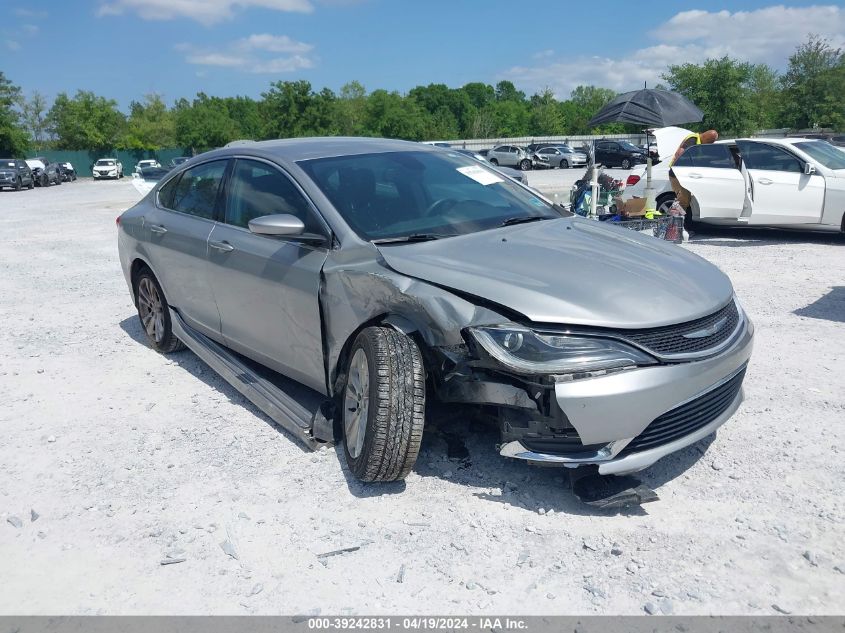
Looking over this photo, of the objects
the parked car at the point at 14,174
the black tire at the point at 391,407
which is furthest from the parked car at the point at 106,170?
the black tire at the point at 391,407

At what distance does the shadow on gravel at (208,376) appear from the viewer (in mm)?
4464

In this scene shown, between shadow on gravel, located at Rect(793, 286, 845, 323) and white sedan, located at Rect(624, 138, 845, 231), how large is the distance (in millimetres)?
3514

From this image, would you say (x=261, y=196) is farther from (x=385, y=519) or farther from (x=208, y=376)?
(x=385, y=519)

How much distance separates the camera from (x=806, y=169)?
10242 millimetres

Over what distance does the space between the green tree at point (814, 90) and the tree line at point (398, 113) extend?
63 millimetres

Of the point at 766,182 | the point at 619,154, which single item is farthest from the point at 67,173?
the point at 766,182

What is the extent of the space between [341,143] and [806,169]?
27.0 ft

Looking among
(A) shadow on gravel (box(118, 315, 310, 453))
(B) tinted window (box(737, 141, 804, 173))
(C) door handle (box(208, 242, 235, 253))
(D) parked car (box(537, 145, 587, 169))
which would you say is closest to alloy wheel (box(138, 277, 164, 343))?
(A) shadow on gravel (box(118, 315, 310, 453))

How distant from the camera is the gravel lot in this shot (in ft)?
9.10

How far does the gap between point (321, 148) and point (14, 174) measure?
39457mm

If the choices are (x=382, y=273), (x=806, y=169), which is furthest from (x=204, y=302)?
(x=806, y=169)

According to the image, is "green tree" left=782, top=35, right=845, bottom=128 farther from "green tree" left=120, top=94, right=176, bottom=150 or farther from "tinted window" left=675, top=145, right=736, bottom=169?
"green tree" left=120, top=94, right=176, bottom=150

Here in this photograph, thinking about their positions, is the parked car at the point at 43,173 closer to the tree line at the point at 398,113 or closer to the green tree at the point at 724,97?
the tree line at the point at 398,113

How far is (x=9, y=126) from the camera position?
5734 centimetres
